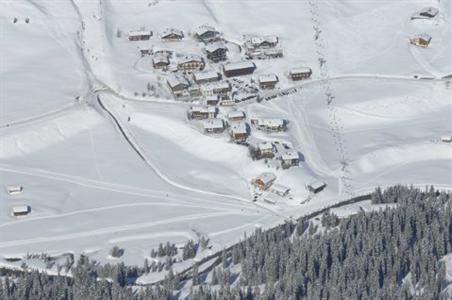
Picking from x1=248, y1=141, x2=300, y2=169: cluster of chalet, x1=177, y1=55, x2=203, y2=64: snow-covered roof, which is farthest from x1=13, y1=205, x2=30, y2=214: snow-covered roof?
x1=177, y1=55, x2=203, y2=64: snow-covered roof

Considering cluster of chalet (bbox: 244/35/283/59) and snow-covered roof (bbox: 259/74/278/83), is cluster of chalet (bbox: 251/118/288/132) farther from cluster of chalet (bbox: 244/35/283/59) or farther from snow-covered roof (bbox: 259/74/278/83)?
cluster of chalet (bbox: 244/35/283/59)

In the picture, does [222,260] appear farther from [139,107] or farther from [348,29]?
[348,29]

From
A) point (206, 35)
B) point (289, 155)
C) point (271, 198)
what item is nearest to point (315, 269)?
point (271, 198)

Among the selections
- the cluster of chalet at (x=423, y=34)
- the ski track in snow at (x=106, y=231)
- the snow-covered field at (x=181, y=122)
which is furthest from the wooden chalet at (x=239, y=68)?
the ski track in snow at (x=106, y=231)

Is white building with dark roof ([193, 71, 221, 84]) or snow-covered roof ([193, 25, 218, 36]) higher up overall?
snow-covered roof ([193, 25, 218, 36])

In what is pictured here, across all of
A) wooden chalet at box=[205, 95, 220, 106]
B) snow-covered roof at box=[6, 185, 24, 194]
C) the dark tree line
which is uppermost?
wooden chalet at box=[205, 95, 220, 106]
